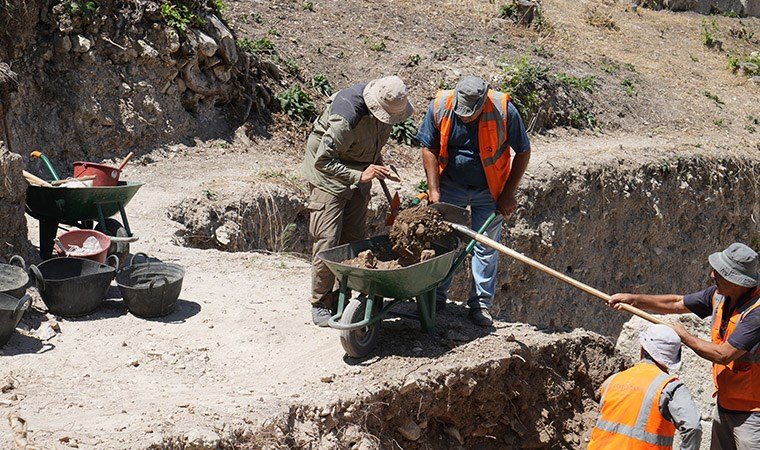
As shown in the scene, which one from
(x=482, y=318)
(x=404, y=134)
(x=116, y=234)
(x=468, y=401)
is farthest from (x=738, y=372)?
(x=404, y=134)

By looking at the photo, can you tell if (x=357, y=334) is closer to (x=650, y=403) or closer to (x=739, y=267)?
(x=650, y=403)

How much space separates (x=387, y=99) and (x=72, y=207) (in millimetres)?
3155

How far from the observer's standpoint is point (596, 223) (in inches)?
534

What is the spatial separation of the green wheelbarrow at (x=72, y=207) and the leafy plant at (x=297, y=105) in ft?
18.6

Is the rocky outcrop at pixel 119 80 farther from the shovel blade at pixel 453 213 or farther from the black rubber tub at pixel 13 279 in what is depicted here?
the shovel blade at pixel 453 213

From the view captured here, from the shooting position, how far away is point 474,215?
22.4 ft

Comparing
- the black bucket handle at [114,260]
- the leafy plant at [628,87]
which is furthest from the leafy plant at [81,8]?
the leafy plant at [628,87]

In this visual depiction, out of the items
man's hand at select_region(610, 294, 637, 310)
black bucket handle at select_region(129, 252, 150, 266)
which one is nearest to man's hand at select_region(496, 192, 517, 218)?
man's hand at select_region(610, 294, 637, 310)

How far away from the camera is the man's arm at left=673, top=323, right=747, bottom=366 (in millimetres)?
4977

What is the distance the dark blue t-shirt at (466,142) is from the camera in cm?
651

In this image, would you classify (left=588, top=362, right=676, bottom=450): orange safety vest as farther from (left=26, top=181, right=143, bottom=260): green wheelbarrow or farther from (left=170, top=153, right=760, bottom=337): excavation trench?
(left=170, top=153, right=760, bottom=337): excavation trench

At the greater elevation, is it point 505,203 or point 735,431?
point 505,203

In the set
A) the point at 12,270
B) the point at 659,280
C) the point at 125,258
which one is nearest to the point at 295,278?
the point at 125,258

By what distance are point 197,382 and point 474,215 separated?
2.54 meters
